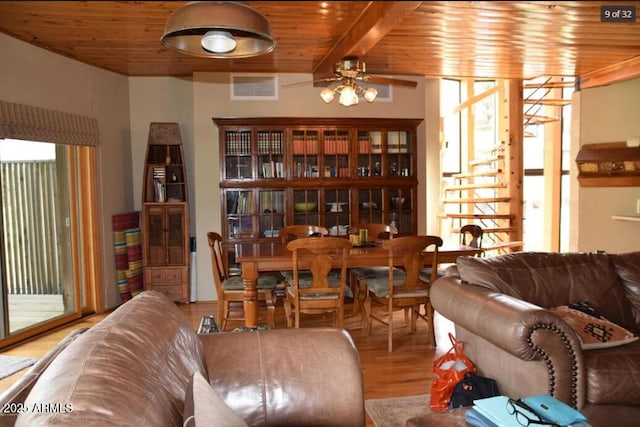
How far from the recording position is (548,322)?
2.30 meters

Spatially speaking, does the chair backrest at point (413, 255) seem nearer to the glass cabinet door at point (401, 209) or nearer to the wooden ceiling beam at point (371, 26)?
the wooden ceiling beam at point (371, 26)

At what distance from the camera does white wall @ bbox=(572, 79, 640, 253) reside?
5301 mm

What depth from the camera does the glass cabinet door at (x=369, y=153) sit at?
5789 mm

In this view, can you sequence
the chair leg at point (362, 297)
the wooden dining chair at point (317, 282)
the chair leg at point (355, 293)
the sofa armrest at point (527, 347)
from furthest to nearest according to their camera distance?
the chair leg at point (355, 293)
the chair leg at point (362, 297)
the wooden dining chair at point (317, 282)
the sofa armrest at point (527, 347)

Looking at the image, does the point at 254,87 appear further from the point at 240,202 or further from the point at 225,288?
the point at 225,288

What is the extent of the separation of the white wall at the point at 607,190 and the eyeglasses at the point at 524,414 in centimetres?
432

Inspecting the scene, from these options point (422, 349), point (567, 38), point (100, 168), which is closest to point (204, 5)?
point (422, 349)

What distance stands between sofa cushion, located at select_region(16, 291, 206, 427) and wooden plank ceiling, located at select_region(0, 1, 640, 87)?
7.86 feet

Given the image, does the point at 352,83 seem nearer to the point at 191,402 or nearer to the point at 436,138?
the point at 436,138

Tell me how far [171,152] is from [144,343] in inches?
183

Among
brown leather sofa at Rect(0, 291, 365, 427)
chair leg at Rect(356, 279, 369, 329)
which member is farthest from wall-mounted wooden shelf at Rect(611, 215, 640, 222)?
brown leather sofa at Rect(0, 291, 365, 427)

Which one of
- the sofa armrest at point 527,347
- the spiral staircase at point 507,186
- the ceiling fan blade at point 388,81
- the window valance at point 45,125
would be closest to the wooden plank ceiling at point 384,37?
the ceiling fan blade at point 388,81

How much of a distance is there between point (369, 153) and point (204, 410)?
4833 mm

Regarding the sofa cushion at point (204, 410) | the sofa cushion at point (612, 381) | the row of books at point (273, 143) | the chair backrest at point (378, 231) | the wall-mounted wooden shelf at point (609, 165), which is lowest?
the sofa cushion at point (612, 381)
